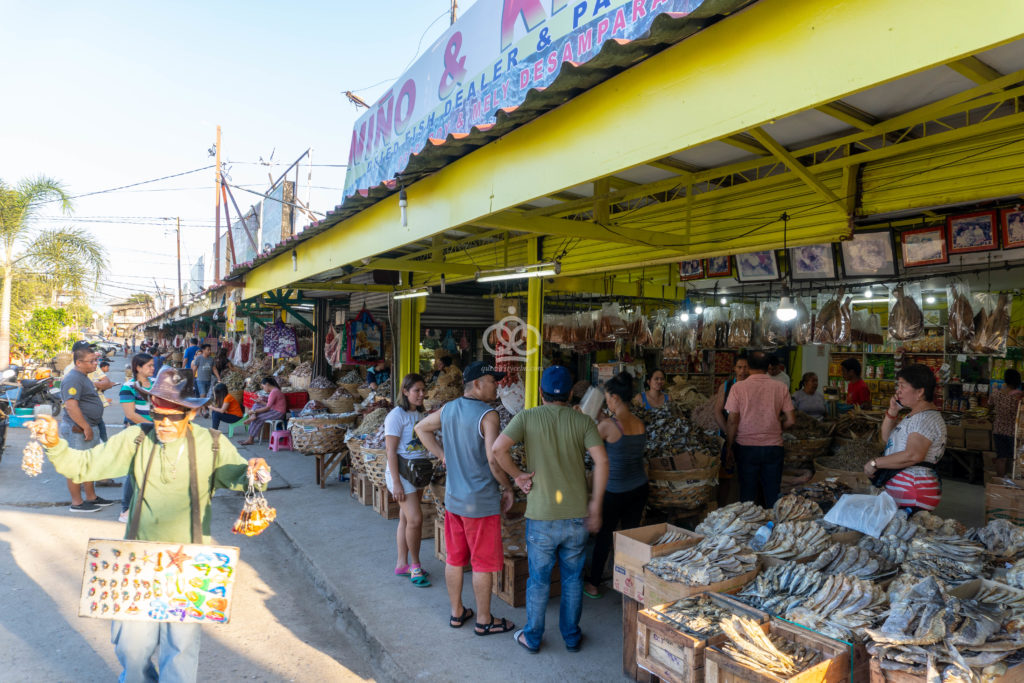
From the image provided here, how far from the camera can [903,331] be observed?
18.1ft

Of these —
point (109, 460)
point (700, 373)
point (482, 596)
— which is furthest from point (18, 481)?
point (700, 373)

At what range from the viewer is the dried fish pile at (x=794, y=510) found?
157 inches

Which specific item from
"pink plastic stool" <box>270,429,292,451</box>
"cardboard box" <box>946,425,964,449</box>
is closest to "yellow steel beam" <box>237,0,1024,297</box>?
"pink plastic stool" <box>270,429,292,451</box>

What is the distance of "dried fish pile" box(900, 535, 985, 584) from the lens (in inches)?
119

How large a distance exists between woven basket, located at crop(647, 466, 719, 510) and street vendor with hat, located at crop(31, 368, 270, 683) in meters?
3.36

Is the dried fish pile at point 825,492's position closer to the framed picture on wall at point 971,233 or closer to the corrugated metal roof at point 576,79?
the framed picture on wall at point 971,233

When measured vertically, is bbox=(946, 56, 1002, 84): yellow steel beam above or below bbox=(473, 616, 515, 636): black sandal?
above

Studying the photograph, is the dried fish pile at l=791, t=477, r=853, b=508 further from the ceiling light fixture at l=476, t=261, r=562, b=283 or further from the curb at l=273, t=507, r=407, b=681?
the curb at l=273, t=507, r=407, b=681

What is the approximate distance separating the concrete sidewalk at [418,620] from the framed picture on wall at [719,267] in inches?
152

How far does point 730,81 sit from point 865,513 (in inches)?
112

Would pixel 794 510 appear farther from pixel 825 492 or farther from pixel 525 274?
pixel 525 274

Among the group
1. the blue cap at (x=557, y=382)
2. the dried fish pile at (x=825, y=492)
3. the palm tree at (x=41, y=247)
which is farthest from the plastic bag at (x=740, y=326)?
the palm tree at (x=41, y=247)

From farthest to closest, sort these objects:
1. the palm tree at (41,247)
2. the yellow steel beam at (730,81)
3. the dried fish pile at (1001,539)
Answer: the palm tree at (41,247), the dried fish pile at (1001,539), the yellow steel beam at (730,81)

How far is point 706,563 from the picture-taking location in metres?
3.18
